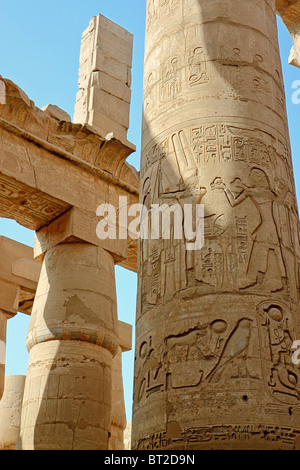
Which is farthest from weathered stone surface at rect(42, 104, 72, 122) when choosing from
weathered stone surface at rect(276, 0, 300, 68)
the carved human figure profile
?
the carved human figure profile

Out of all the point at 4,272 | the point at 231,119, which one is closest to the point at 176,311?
the point at 231,119

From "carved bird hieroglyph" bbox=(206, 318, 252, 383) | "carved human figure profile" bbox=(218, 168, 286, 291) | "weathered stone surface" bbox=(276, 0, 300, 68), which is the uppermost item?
"weathered stone surface" bbox=(276, 0, 300, 68)

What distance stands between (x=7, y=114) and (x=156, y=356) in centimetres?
640

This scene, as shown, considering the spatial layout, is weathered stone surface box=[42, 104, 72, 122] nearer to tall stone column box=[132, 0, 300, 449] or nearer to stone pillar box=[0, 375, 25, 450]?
tall stone column box=[132, 0, 300, 449]

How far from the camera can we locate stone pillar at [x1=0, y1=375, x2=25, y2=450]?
1409 centimetres

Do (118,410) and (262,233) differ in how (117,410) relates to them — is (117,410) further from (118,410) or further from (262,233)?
(262,233)

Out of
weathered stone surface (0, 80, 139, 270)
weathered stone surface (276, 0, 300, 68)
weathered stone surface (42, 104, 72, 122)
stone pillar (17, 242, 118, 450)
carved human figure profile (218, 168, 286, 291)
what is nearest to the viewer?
carved human figure profile (218, 168, 286, 291)

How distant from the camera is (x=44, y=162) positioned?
1019cm

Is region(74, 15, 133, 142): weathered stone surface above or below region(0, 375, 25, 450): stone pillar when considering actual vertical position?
above

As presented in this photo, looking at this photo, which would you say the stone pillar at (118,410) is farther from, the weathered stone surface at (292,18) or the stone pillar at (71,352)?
the weathered stone surface at (292,18)

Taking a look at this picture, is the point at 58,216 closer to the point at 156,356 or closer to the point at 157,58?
the point at 157,58

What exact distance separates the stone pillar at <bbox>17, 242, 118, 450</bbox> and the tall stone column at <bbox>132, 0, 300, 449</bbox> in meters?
4.05

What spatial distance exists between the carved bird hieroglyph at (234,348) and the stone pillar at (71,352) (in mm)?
4721

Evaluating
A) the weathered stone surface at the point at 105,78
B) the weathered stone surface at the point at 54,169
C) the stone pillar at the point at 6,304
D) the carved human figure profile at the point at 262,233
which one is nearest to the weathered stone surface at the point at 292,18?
the weathered stone surface at the point at 54,169
